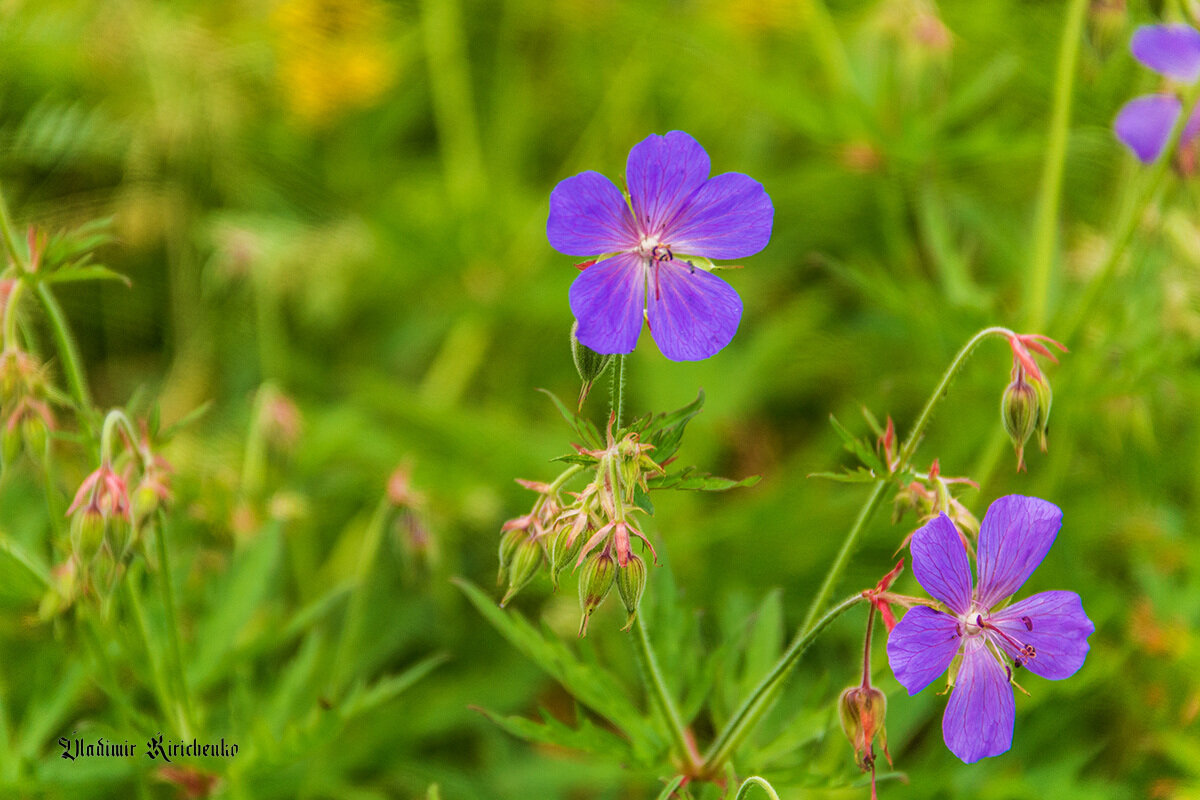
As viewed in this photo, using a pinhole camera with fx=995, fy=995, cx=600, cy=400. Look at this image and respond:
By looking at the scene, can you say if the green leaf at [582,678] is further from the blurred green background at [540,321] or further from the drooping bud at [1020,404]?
the drooping bud at [1020,404]

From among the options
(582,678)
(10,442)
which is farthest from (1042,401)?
(10,442)

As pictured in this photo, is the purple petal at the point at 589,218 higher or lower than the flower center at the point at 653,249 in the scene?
higher

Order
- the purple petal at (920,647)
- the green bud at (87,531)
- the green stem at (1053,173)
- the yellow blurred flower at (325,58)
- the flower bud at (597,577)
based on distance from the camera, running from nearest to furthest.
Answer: the purple petal at (920,647) < the flower bud at (597,577) < the green bud at (87,531) < the green stem at (1053,173) < the yellow blurred flower at (325,58)

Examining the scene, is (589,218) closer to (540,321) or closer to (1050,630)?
(1050,630)

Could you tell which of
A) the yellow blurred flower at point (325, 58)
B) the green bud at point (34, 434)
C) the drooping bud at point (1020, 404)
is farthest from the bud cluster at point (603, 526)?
the yellow blurred flower at point (325, 58)

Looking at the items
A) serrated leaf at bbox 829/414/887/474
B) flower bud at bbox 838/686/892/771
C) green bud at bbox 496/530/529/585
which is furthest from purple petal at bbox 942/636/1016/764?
green bud at bbox 496/530/529/585

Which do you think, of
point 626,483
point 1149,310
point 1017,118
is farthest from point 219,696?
point 1017,118

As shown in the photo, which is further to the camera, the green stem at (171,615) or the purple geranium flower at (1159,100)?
the purple geranium flower at (1159,100)

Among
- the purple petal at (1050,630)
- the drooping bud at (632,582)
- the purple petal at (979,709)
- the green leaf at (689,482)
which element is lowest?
the purple petal at (979,709)
